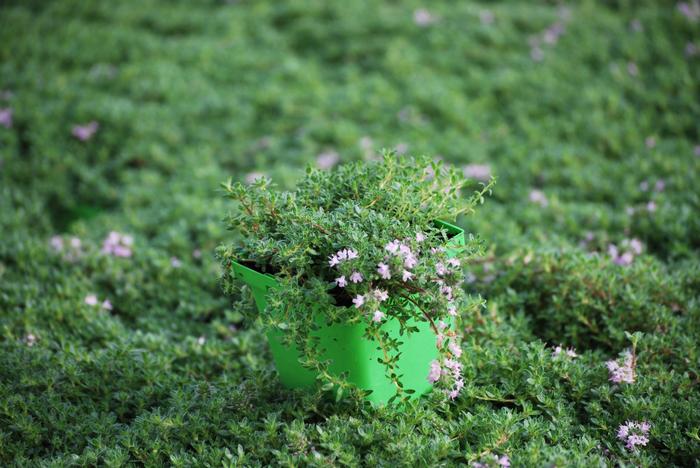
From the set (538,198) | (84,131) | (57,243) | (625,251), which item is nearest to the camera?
(625,251)

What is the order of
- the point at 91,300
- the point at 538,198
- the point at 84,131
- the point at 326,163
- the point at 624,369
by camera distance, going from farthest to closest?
1. the point at 84,131
2. the point at 326,163
3. the point at 538,198
4. the point at 91,300
5. the point at 624,369

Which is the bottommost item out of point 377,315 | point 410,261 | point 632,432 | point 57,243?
point 57,243

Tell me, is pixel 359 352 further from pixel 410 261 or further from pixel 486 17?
pixel 486 17

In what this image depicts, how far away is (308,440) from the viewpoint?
7.59ft

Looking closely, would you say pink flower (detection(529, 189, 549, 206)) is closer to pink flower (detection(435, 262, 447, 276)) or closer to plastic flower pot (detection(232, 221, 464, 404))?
plastic flower pot (detection(232, 221, 464, 404))

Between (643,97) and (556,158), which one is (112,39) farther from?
(643,97)

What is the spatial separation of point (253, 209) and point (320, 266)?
339 millimetres

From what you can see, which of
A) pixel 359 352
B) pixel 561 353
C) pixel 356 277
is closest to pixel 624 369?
pixel 561 353

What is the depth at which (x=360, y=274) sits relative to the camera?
6.97 ft

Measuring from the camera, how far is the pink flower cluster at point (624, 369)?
8.21 ft

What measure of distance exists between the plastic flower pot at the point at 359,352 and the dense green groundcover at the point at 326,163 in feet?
0.30

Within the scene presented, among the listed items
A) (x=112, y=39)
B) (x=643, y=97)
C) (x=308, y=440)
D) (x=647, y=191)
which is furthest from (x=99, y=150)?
(x=643, y=97)

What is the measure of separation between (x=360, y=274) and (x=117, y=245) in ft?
7.24

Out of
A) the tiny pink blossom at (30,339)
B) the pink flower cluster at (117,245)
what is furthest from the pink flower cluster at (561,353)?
the pink flower cluster at (117,245)
